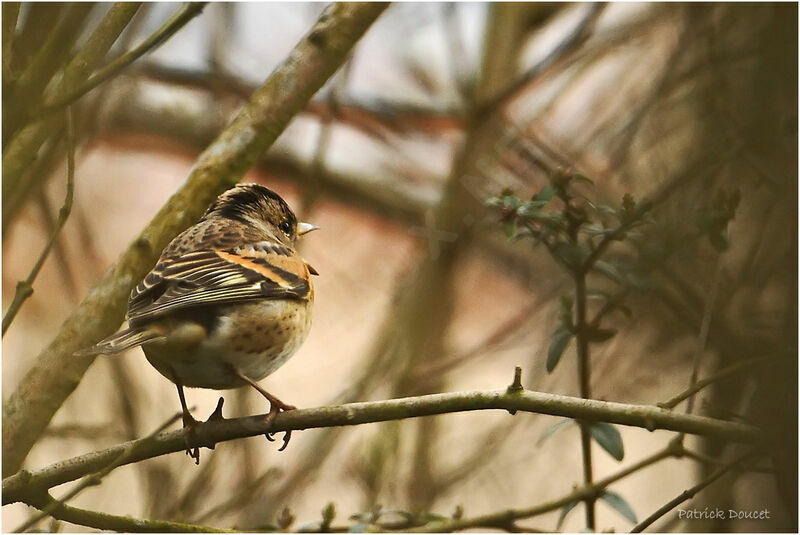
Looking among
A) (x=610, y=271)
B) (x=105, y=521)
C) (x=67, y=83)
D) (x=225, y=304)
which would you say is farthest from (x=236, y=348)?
(x=610, y=271)

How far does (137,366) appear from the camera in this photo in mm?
3775

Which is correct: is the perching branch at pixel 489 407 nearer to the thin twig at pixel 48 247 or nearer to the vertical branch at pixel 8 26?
the thin twig at pixel 48 247

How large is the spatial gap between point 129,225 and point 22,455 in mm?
2590

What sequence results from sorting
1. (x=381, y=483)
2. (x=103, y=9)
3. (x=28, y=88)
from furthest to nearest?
(x=381, y=483), (x=103, y=9), (x=28, y=88)

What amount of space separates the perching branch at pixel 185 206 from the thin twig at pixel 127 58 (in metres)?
0.34

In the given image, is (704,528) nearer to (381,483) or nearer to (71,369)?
(381,483)

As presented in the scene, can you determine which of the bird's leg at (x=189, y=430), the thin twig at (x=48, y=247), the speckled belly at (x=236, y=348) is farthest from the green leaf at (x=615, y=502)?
the thin twig at (x=48, y=247)

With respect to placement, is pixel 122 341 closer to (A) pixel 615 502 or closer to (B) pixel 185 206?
(B) pixel 185 206

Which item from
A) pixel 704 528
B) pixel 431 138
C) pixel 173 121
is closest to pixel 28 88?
pixel 704 528

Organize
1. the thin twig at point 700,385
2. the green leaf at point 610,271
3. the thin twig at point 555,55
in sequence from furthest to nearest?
the thin twig at point 555,55, the green leaf at point 610,271, the thin twig at point 700,385

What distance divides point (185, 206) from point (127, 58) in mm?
404

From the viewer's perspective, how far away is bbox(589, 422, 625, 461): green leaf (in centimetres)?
181

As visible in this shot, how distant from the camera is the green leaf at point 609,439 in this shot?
1806 mm

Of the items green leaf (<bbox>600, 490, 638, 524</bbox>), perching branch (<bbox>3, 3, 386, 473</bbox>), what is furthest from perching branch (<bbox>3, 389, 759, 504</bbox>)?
green leaf (<bbox>600, 490, 638, 524</bbox>)
